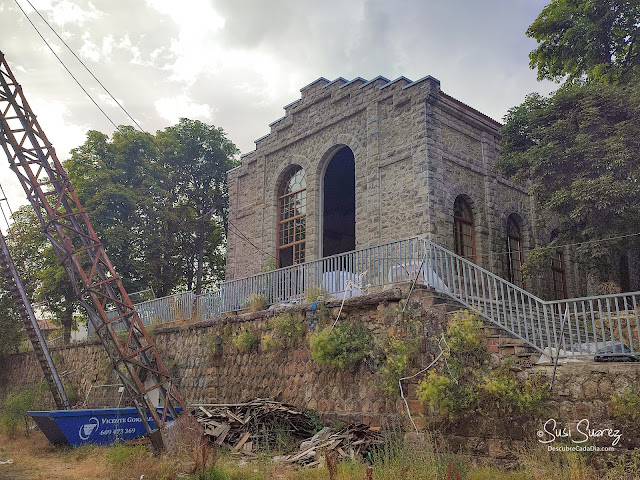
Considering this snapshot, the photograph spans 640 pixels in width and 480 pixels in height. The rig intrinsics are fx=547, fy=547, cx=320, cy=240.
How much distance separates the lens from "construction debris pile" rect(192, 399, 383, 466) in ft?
28.9

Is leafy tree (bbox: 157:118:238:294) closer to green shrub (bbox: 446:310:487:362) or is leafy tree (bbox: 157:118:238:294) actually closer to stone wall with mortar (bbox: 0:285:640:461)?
stone wall with mortar (bbox: 0:285:640:461)

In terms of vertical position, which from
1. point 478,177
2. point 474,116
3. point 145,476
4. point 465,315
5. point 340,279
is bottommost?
point 145,476

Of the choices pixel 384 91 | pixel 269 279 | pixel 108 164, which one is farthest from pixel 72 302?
pixel 384 91

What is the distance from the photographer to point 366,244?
15.2 meters

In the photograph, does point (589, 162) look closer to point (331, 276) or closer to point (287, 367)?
point (331, 276)

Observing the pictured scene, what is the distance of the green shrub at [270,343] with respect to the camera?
39.4 feet

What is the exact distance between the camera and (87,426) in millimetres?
11469

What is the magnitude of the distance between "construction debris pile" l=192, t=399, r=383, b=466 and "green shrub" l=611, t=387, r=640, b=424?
11.8ft

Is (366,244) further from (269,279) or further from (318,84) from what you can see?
(318,84)

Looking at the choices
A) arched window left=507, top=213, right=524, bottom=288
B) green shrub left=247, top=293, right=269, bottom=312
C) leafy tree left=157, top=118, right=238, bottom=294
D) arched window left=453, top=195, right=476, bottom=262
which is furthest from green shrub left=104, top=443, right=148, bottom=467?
leafy tree left=157, top=118, right=238, bottom=294

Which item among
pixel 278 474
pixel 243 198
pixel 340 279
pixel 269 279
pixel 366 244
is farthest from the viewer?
pixel 243 198

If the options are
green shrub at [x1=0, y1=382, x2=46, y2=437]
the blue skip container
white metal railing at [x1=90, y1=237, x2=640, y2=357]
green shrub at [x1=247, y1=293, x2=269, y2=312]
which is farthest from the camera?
green shrub at [x1=0, y1=382, x2=46, y2=437]

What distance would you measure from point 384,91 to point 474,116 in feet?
8.75

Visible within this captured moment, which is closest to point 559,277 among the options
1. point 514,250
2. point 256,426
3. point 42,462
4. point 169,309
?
point 514,250
